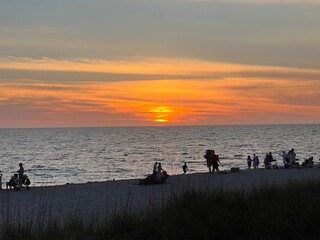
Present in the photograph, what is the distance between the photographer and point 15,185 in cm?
2448

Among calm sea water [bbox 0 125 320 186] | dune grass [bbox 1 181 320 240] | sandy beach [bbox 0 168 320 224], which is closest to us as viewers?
dune grass [bbox 1 181 320 240]

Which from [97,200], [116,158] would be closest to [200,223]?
[97,200]

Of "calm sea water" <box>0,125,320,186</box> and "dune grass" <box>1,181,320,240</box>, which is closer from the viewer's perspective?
"dune grass" <box>1,181,320,240</box>

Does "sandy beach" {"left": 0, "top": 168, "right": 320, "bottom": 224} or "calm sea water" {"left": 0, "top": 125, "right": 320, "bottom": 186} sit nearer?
"sandy beach" {"left": 0, "top": 168, "right": 320, "bottom": 224}

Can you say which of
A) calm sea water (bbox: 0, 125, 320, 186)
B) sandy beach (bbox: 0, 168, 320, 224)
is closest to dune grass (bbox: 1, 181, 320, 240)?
sandy beach (bbox: 0, 168, 320, 224)

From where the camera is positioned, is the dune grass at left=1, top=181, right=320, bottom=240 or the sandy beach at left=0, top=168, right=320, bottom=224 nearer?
the dune grass at left=1, top=181, right=320, bottom=240

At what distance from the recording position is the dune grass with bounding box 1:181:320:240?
9.00 m

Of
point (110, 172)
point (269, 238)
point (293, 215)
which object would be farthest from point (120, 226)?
point (110, 172)

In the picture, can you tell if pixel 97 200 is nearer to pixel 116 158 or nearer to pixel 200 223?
pixel 200 223

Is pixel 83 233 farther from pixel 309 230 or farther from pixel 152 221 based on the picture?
pixel 309 230

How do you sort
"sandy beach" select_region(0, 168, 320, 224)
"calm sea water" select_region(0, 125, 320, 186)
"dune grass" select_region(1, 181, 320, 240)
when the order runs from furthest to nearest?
"calm sea water" select_region(0, 125, 320, 186)
"sandy beach" select_region(0, 168, 320, 224)
"dune grass" select_region(1, 181, 320, 240)

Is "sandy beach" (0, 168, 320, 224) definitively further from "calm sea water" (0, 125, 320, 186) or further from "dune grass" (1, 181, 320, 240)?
"calm sea water" (0, 125, 320, 186)

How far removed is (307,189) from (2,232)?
8.21 metres

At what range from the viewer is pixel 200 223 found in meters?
9.44
